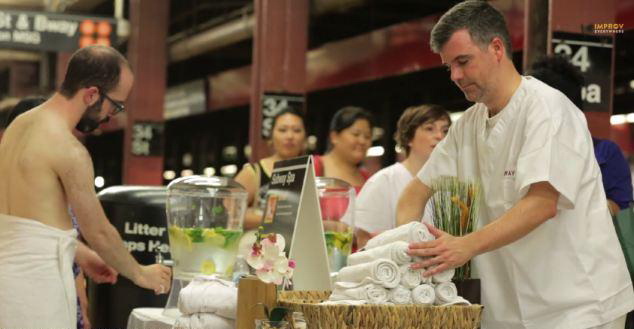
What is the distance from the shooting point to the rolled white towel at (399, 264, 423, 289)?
107 inches

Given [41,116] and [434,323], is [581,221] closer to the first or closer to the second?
[434,323]

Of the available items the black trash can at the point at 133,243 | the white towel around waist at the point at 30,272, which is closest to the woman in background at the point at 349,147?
the black trash can at the point at 133,243

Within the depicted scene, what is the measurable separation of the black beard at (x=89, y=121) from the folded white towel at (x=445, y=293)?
5.11ft

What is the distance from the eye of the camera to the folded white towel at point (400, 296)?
2.69 meters

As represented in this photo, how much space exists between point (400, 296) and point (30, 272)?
Result: 56.8 inches

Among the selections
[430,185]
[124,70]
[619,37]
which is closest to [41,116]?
[124,70]

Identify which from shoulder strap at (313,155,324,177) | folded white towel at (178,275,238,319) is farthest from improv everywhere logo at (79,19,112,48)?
folded white towel at (178,275,238,319)

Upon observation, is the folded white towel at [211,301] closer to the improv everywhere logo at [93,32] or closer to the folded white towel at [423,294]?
the folded white towel at [423,294]

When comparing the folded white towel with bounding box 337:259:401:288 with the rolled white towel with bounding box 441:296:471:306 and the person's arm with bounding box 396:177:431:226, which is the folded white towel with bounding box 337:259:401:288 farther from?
the person's arm with bounding box 396:177:431:226

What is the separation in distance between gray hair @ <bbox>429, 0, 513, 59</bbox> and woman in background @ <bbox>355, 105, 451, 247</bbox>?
195cm

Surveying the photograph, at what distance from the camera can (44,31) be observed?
1241 centimetres

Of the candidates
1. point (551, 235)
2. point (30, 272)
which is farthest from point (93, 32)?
point (551, 235)

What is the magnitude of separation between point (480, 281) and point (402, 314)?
46cm

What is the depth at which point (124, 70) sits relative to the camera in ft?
12.5
